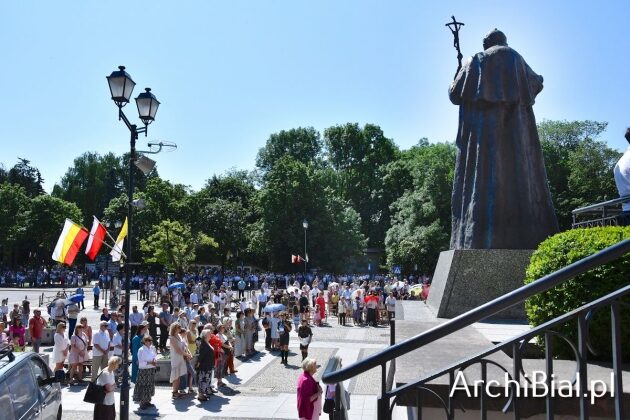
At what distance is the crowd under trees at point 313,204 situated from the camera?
51.0 m

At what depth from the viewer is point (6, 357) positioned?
7508 millimetres

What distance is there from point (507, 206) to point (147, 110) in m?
7.52

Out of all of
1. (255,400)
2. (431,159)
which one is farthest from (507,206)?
(431,159)

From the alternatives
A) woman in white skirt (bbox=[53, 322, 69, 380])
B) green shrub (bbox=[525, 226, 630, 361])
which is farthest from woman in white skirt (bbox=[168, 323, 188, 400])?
green shrub (bbox=[525, 226, 630, 361])

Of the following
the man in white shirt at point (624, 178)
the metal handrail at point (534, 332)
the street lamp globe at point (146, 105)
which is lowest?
the metal handrail at point (534, 332)

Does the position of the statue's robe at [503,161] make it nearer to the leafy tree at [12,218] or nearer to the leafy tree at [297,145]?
the leafy tree at [297,145]

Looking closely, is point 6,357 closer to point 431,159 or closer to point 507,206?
point 507,206

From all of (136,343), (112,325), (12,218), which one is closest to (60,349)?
(112,325)

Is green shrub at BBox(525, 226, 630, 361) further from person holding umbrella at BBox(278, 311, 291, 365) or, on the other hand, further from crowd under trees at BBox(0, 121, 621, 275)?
crowd under trees at BBox(0, 121, 621, 275)

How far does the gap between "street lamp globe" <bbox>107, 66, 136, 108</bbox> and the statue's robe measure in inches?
254

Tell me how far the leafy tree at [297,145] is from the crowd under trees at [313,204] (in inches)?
6.0

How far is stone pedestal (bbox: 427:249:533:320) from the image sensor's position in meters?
8.30

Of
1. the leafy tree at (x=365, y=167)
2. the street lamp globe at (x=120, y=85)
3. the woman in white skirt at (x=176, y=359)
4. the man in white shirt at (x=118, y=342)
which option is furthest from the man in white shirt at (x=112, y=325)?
the leafy tree at (x=365, y=167)

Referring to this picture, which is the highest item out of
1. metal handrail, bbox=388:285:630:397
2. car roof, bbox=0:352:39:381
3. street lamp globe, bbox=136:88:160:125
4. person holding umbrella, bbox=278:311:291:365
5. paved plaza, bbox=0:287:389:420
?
street lamp globe, bbox=136:88:160:125
